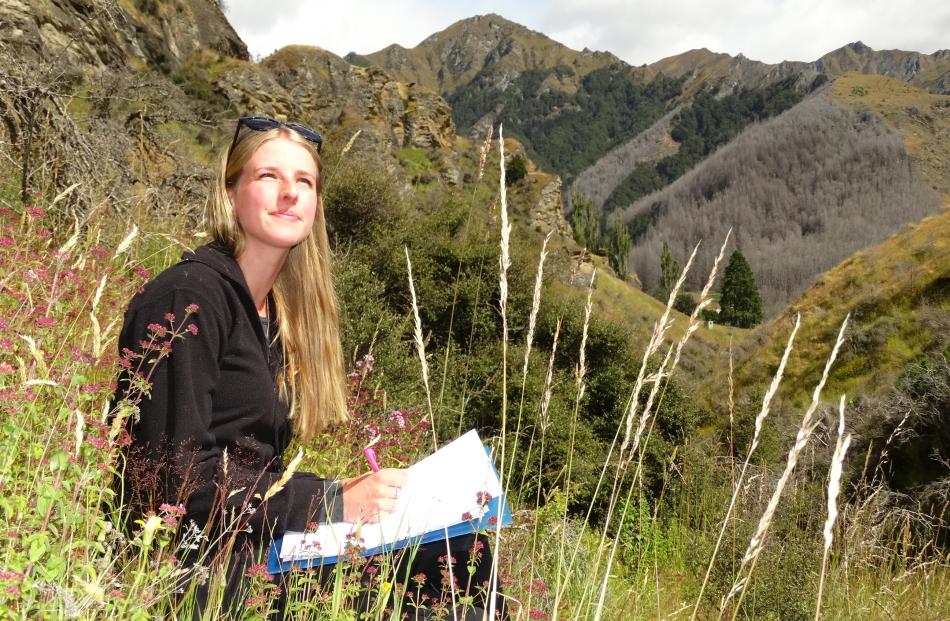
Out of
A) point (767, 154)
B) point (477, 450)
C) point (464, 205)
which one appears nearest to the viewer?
point (477, 450)

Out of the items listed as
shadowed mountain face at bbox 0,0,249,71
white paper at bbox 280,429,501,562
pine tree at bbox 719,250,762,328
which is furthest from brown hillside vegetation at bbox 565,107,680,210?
white paper at bbox 280,429,501,562

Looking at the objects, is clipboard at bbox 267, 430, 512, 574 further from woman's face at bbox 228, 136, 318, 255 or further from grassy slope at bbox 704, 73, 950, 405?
grassy slope at bbox 704, 73, 950, 405

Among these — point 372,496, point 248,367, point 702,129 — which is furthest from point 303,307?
point 702,129

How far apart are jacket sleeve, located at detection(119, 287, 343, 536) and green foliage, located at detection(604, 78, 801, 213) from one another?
15609 centimetres

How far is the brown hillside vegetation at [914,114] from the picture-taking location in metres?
97.1

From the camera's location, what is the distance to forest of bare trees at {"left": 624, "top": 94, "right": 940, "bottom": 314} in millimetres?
91125

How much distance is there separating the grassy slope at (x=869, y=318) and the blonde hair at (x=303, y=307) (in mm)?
13510

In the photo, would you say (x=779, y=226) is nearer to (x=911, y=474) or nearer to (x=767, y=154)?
(x=767, y=154)

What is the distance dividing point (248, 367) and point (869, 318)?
17.3 m

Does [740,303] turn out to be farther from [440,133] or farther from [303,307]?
[303,307]

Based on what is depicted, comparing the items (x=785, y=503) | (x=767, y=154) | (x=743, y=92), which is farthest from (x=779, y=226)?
(x=785, y=503)

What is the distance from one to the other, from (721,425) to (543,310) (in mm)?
6312

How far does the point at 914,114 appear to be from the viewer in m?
109

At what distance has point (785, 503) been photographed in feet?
21.2
